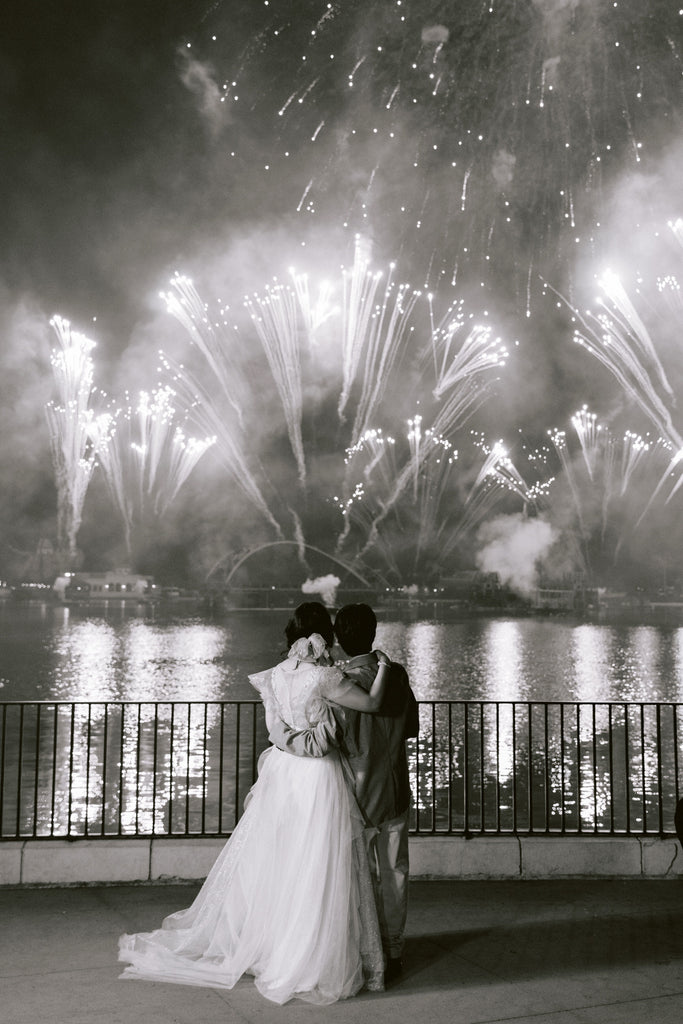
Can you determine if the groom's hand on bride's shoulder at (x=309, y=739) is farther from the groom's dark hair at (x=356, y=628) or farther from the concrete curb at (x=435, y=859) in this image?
the concrete curb at (x=435, y=859)

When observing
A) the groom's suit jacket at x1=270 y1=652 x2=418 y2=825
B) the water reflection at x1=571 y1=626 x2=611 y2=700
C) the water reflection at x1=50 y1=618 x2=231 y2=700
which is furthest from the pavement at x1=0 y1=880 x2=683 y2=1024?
the water reflection at x1=571 y1=626 x2=611 y2=700

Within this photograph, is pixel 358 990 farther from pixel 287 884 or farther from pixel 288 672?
pixel 288 672

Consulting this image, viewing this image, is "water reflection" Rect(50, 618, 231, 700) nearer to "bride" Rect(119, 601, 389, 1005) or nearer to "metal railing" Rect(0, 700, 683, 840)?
"metal railing" Rect(0, 700, 683, 840)

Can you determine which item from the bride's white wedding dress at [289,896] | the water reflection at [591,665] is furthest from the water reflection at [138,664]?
the bride's white wedding dress at [289,896]

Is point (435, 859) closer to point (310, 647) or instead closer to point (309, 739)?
point (309, 739)

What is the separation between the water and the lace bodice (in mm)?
33038

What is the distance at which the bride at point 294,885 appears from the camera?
5.21 meters

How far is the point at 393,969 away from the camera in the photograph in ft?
17.9

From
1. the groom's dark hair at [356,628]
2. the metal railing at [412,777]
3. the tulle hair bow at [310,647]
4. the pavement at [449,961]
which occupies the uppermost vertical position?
the groom's dark hair at [356,628]

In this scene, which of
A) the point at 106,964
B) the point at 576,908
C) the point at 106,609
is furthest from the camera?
the point at 106,609

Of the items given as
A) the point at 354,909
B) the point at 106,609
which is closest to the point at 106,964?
the point at 354,909

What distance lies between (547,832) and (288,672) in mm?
3690

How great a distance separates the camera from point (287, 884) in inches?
212

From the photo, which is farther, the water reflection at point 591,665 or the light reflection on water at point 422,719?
the water reflection at point 591,665
